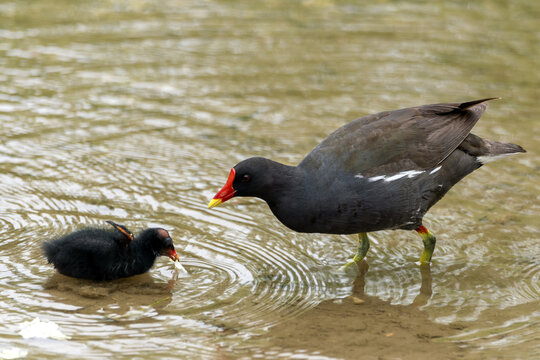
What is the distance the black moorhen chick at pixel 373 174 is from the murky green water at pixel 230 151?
46 centimetres

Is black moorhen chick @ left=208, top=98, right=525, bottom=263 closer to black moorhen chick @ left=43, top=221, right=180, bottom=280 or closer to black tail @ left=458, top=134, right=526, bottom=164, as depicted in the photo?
black tail @ left=458, top=134, right=526, bottom=164

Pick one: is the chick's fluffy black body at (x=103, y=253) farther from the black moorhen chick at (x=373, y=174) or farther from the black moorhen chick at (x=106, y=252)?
the black moorhen chick at (x=373, y=174)

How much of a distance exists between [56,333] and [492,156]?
3583 mm

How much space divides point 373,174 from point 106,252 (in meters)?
1.93

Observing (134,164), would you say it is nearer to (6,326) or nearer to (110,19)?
(6,326)

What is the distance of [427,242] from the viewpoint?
579 centimetres

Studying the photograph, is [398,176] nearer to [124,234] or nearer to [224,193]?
[224,193]

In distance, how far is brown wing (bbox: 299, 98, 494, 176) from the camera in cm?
544

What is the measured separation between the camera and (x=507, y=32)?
35.1ft

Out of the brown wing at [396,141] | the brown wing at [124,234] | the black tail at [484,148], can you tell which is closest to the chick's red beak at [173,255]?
the brown wing at [124,234]

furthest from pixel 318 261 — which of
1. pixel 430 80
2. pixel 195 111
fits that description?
pixel 430 80

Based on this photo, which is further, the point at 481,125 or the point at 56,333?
the point at 481,125

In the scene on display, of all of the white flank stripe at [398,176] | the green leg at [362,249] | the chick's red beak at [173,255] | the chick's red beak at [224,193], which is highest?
the white flank stripe at [398,176]

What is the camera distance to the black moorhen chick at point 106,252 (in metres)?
5.23
